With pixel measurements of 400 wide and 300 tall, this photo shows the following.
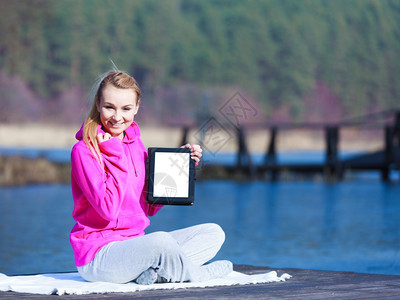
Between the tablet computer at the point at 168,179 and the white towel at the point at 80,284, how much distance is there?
1.29 feet

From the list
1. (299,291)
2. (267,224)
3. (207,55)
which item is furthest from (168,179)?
(207,55)

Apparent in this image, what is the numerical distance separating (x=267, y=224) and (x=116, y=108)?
1006 centimetres

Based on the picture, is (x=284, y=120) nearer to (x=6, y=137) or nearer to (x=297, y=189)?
(x=6, y=137)

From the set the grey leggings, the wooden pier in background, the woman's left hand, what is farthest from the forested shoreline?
the grey leggings

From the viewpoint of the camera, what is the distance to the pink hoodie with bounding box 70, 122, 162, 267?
4.43 metres

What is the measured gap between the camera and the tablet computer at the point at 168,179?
181 inches

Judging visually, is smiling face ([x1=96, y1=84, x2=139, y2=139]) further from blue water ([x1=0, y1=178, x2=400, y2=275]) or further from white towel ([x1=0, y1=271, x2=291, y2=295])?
blue water ([x1=0, y1=178, x2=400, y2=275])

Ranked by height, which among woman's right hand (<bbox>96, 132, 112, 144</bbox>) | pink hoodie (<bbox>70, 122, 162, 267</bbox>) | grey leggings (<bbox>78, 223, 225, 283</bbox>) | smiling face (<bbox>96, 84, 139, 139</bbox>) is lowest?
grey leggings (<bbox>78, 223, 225, 283</bbox>)

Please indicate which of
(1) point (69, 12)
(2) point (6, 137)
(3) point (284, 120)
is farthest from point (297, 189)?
(1) point (69, 12)

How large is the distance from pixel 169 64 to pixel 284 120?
8002mm

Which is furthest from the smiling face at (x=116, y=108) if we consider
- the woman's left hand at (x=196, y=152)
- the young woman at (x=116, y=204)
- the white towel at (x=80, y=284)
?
the white towel at (x=80, y=284)

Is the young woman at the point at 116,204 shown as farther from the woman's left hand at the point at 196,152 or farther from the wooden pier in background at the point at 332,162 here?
the wooden pier in background at the point at 332,162

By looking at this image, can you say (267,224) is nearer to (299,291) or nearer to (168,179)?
(168,179)

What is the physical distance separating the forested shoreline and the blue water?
3408 cm
